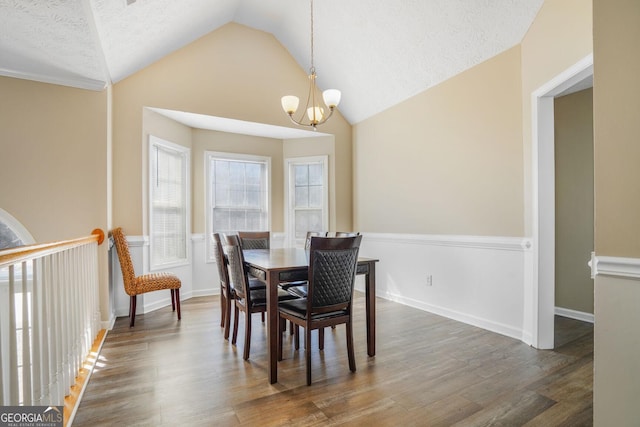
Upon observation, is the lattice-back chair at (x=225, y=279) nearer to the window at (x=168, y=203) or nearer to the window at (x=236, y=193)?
the window at (x=168, y=203)

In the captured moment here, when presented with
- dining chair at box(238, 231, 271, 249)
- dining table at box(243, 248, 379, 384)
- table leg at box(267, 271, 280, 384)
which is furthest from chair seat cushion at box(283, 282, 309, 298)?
dining chair at box(238, 231, 271, 249)

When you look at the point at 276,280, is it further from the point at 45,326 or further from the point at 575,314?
the point at 575,314

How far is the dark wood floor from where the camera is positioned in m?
1.85

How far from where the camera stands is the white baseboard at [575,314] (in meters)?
3.54

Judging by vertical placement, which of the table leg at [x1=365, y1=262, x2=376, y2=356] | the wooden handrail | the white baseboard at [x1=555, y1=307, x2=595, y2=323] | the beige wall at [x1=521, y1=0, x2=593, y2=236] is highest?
the beige wall at [x1=521, y1=0, x2=593, y2=236]

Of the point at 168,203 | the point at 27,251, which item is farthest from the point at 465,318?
the point at 168,203

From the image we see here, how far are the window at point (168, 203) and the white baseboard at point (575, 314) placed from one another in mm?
4880

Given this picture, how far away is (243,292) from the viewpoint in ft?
8.86

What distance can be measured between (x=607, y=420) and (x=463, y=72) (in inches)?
129

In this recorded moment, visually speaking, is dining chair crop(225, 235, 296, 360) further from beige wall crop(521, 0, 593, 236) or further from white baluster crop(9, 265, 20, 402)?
beige wall crop(521, 0, 593, 236)

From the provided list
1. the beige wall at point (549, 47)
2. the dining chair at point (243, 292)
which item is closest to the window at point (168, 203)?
the dining chair at point (243, 292)

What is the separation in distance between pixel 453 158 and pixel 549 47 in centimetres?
130

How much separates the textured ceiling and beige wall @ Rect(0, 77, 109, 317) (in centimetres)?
20

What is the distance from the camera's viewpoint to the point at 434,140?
3893 millimetres
